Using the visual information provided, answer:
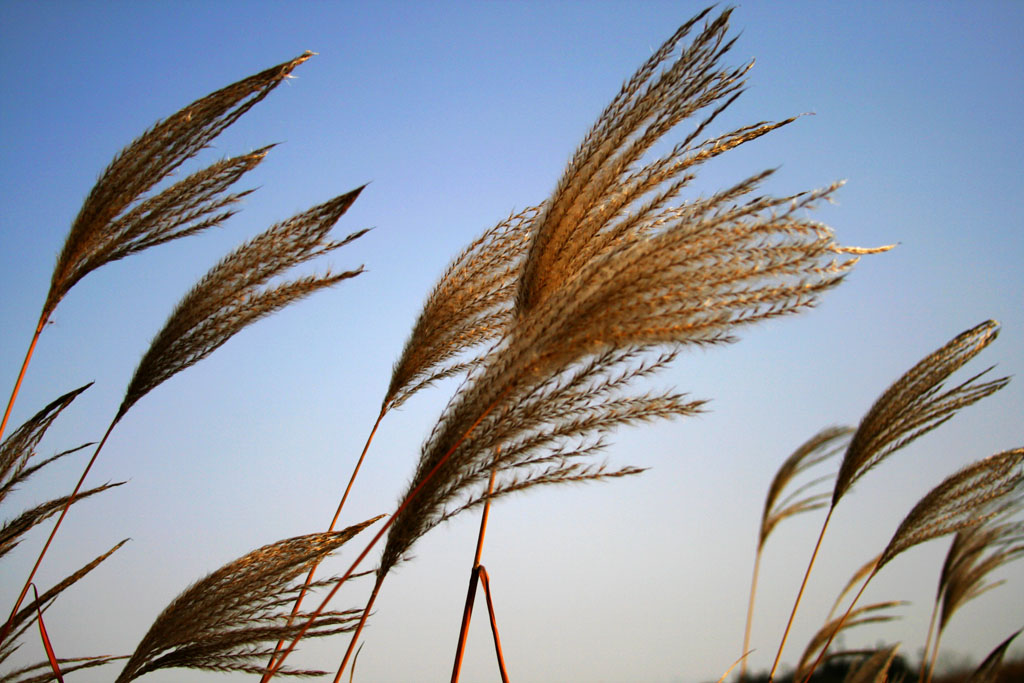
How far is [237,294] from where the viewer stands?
1.78 m

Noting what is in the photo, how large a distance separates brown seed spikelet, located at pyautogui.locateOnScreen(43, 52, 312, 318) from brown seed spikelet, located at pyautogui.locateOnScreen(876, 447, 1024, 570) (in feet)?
7.36

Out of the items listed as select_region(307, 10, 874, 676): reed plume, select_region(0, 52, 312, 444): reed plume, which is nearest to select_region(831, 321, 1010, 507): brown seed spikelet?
select_region(307, 10, 874, 676): reed plume

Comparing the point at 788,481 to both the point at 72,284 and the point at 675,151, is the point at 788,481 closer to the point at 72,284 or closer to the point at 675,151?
the point at 675,151

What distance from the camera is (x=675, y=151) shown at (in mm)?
1516

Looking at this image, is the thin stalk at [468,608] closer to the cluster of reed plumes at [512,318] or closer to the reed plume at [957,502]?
the cluster of reed plumes at [512,318]

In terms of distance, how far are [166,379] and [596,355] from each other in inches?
44.0

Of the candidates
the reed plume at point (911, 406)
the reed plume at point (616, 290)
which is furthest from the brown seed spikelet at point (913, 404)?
the reed plume at point (616, 290)

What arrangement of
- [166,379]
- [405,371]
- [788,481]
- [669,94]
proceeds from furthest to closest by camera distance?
[788,481] < [405,371] < [166,379] < [669,94]

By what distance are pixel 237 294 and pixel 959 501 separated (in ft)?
7.60

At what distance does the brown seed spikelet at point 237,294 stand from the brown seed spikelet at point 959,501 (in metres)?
1.93

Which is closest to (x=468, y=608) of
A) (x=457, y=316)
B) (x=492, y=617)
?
(x=492, y=617)

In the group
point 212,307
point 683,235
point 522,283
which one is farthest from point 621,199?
point 212,307

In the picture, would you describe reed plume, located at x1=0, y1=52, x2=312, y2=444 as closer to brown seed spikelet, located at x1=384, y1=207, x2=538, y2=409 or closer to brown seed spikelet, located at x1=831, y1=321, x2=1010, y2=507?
brown seed spikelet, located at x1=384, y1=207, x2=538, y2=409

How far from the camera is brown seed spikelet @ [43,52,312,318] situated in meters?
1.74
